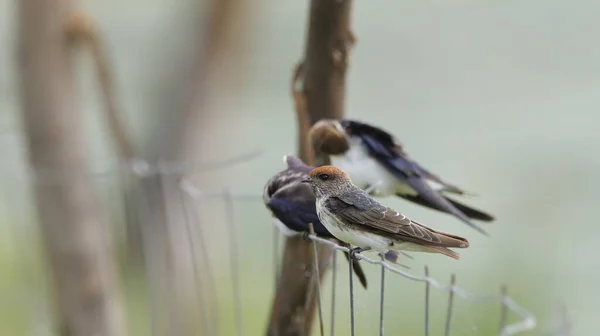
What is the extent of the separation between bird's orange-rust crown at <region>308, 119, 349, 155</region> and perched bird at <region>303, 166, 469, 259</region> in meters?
0.38

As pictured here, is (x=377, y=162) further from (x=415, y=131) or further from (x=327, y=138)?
(x=415, y=131)

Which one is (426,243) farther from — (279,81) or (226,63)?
(279,81)

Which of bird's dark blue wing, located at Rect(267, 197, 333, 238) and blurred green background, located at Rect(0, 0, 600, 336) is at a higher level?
bird's dark blue wing, located at Rect(267, 197, 333, 238)

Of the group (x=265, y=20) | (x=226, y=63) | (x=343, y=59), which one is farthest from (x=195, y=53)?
(x=343, y=59)

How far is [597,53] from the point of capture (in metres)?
4.55

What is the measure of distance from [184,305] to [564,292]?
1448 millimetres

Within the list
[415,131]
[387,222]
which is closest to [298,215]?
[387,222]

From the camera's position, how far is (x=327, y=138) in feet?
4.42

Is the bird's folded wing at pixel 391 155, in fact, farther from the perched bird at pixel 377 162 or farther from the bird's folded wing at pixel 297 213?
the bird's folded wing at pixel 297 213

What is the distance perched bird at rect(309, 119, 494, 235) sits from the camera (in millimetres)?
1329

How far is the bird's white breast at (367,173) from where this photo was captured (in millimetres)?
1341

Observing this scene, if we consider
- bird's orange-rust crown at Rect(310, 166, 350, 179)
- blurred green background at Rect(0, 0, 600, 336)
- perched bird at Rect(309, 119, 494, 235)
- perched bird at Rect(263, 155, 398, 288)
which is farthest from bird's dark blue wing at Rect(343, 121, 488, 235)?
blurred green background at Rect(0, 0, 600, 336)

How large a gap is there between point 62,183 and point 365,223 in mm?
1439

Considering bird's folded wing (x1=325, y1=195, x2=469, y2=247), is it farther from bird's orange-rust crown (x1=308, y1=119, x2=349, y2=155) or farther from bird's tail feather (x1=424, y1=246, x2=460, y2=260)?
bird's orange-rust crown (x1=308, y1=119, x2=349, y2=155)
